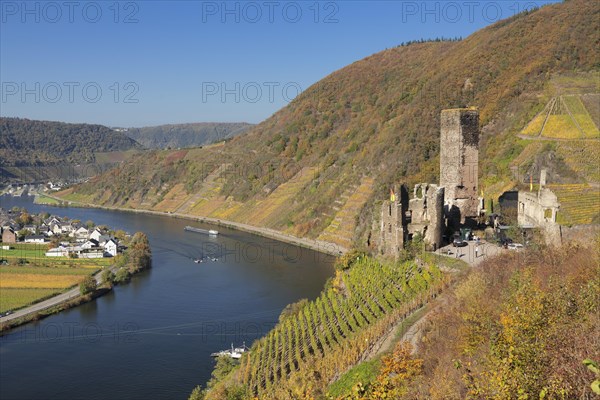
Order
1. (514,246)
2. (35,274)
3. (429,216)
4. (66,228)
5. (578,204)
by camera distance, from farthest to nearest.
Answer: (66,228)
(35,274)
(578,204)
(429,216)
(514,246)

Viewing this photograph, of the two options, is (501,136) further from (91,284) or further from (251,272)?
(91,284)

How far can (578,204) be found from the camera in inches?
1314

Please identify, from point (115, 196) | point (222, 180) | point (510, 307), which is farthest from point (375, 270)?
point (115, 196)

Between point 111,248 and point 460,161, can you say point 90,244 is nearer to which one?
point 111,248

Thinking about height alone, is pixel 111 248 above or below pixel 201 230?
below

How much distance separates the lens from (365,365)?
18406mm

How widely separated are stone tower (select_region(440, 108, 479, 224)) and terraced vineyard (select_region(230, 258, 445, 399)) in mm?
4559

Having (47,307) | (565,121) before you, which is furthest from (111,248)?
(565,121)

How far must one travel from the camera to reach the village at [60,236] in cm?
5831

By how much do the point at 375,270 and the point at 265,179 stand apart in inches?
2447

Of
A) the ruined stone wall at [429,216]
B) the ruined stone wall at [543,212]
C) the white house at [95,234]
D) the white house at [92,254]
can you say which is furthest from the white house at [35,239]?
the ruined stone wall at [543,212]

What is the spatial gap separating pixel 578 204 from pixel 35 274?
43556 millimetres

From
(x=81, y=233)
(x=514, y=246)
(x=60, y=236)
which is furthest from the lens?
(x=81, y=233)

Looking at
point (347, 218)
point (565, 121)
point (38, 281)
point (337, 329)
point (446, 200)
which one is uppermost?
point (565, 121)
